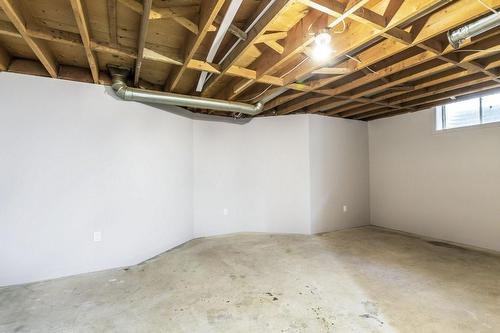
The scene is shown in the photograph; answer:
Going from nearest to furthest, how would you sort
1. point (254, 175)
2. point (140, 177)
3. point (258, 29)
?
point (258, 29) → point (140, 177) → point (254, 175)

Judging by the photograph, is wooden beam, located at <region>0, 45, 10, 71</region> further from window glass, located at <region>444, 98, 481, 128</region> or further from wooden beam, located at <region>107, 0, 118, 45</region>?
window glass, located at <region>444, 98, 481, 128</region>

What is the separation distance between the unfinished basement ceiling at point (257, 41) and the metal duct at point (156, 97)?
13cm

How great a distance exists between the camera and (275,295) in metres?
2.39

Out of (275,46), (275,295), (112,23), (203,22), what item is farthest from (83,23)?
(275,295)

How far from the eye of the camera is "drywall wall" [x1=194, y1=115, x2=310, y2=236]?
4516 mm

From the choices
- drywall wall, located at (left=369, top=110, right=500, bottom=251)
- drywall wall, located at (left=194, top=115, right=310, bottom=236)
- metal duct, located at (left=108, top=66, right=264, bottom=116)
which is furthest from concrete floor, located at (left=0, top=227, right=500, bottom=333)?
metal duct, located at (left=108, top=66, right=264, bottom=116)

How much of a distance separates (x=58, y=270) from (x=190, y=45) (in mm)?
2849

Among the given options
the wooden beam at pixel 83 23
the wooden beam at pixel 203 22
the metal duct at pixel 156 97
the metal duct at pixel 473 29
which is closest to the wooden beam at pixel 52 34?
the wooden beam at pixel 83 23

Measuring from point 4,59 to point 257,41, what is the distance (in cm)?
260

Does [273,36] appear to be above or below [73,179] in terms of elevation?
above

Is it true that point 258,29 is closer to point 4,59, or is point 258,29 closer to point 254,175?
point 4,59

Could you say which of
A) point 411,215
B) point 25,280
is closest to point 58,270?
point 25,280

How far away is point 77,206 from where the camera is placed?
2895 millimetres

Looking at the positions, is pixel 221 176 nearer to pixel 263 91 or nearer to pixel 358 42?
pixel 263 91
